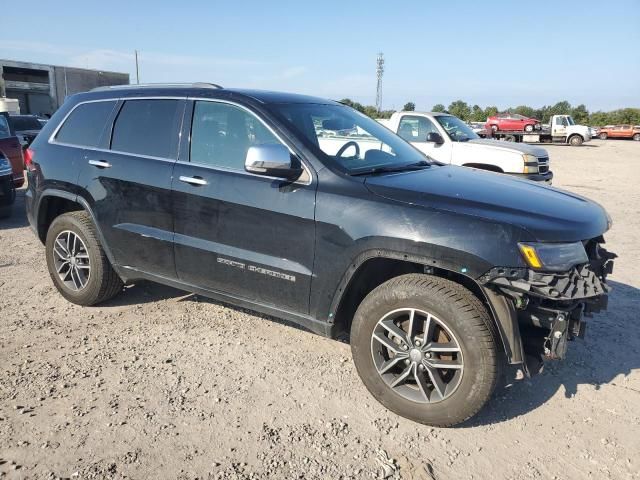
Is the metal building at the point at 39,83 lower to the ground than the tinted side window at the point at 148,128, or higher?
higher

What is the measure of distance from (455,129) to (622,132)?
133ft

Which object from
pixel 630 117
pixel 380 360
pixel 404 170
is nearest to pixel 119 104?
pixel 404 170

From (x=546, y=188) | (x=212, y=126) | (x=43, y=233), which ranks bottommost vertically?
(x=43, y=233)

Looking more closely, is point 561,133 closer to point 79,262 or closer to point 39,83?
point 79,262

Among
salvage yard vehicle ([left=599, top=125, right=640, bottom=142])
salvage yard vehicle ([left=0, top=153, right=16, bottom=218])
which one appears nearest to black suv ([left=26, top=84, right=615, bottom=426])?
salvage yard vehicle ([left=0, top=153, right=16, bottom=218])

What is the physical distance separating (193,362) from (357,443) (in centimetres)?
142

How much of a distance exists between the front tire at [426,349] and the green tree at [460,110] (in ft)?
209

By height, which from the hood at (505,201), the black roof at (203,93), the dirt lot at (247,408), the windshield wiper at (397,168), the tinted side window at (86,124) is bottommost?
the dirt lot at (247,408)

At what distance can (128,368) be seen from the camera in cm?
354

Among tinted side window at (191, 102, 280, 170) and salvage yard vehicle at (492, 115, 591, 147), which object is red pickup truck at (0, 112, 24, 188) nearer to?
tinted side window at (191, 102, 280, 170)

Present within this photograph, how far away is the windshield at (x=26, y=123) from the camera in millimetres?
16125

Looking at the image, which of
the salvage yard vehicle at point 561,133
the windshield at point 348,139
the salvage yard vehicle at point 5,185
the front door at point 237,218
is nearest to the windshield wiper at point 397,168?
the windshield at point 348,139

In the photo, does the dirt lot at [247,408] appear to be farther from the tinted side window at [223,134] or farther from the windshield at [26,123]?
the windshield at [26,123]

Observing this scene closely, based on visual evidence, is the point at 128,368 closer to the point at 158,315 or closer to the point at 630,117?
the point at 158,315
